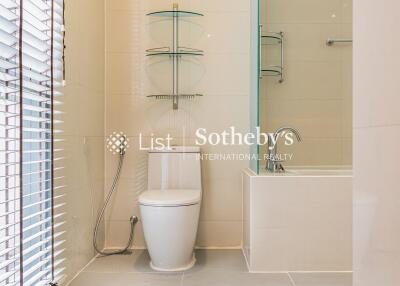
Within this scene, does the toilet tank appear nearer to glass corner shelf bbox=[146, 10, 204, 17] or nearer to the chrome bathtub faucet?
the chrome bathtub faucet

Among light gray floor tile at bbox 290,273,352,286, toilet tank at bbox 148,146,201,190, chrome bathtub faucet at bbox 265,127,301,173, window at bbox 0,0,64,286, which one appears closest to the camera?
window at bbox 0,0,64,286

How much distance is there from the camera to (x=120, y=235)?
2510 mm

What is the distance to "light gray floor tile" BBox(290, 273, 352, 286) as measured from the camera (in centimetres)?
188

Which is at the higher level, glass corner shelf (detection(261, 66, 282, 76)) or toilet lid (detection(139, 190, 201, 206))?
glass corner shelf (detection(261, 66, 282, 76))

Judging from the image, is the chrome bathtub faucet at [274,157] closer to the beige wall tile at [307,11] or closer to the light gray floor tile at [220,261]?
the light gray floor tile at [220,261]

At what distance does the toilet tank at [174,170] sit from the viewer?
2.37 meters

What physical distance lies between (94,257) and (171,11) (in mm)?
1754

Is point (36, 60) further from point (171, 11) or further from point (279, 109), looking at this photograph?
point (279, 109)

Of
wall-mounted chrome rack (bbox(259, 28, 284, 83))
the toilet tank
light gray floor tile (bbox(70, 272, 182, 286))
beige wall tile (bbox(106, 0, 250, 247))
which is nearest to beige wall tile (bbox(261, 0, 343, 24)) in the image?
wall-mounted chrome rack (bbox(259, 28, 284, 83))

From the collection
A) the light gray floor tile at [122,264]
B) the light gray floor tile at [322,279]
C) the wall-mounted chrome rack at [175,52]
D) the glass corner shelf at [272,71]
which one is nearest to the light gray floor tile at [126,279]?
the light gray floor tile at [122,264]

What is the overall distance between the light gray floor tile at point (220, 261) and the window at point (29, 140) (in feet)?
2.76

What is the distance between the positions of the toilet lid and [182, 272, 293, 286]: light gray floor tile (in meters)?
0.42

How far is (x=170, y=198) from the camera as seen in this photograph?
6.42 feet

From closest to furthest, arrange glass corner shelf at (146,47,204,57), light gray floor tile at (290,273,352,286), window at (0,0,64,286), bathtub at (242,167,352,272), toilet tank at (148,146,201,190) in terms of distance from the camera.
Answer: window at (0,0,64,286) → light gray floor tile at (290,273,352,286) → bathtub at (242,167,352,272) → toilet tank at (148,146,201,190) → glass corner shelf at (146,47,204,57)
